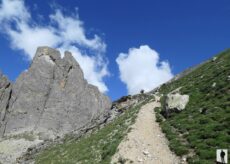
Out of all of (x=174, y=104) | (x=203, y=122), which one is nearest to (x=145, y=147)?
(x=203, y=122)

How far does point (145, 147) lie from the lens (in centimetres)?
3297

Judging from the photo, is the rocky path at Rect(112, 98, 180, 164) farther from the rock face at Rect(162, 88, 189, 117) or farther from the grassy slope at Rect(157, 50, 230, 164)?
the rock face at Rect(162, 88, 189, 117)

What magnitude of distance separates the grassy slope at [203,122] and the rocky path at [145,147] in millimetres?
806

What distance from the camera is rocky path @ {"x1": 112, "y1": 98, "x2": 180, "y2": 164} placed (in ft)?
98.3

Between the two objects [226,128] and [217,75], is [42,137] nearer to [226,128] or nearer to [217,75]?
[217,75]

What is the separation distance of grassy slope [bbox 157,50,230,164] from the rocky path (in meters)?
0.81

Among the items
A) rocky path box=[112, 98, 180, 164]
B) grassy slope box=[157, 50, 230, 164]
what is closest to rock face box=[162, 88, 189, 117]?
grassy slope box=[157, 50, 230, 164]

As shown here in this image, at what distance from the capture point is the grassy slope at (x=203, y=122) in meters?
28.8

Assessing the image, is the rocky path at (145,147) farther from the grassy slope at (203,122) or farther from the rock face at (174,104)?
the rock face at (174,104)

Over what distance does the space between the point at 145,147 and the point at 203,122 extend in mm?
6148

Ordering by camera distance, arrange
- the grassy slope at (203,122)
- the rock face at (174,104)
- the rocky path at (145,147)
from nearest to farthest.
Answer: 1. the grassy slope at (203,122)
2. the rocky path at (145,147)
3. the rock face at (174,104)

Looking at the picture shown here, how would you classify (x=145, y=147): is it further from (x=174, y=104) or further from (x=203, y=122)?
(x=174, y=104)

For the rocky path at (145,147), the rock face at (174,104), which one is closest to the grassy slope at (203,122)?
the rock face at (174,104)

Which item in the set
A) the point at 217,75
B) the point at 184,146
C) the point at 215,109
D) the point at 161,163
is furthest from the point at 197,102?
the point at 161,163
